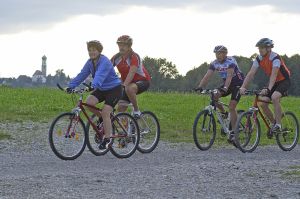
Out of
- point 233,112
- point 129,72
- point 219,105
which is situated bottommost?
point 233,112

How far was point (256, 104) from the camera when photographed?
39.7 feet

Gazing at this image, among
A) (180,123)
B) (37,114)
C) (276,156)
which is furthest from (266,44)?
(37,114)

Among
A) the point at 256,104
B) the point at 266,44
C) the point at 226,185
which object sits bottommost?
the point at 226,185

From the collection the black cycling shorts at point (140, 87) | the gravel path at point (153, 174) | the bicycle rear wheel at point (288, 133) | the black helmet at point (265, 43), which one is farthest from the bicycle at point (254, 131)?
the black cycling shorts at point (140, 87)

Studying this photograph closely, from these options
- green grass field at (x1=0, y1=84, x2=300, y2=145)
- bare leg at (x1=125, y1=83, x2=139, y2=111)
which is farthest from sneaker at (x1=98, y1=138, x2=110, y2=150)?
green grass field at (x1=0, y1=84, x2=300, y2=145)

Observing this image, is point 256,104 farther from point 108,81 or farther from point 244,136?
point 108,81

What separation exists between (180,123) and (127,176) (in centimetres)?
1008

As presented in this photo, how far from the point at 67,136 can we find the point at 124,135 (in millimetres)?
1283

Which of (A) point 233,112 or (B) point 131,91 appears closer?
(B) point 131,91

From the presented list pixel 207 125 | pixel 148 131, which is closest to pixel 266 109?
pixel 207 125

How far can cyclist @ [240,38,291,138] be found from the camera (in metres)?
11.7

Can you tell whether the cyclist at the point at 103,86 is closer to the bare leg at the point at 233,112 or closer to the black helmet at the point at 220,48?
the black helmet at the point at 220,48

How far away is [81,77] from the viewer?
33.0ft

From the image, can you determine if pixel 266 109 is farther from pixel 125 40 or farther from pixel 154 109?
pixel 154 109
